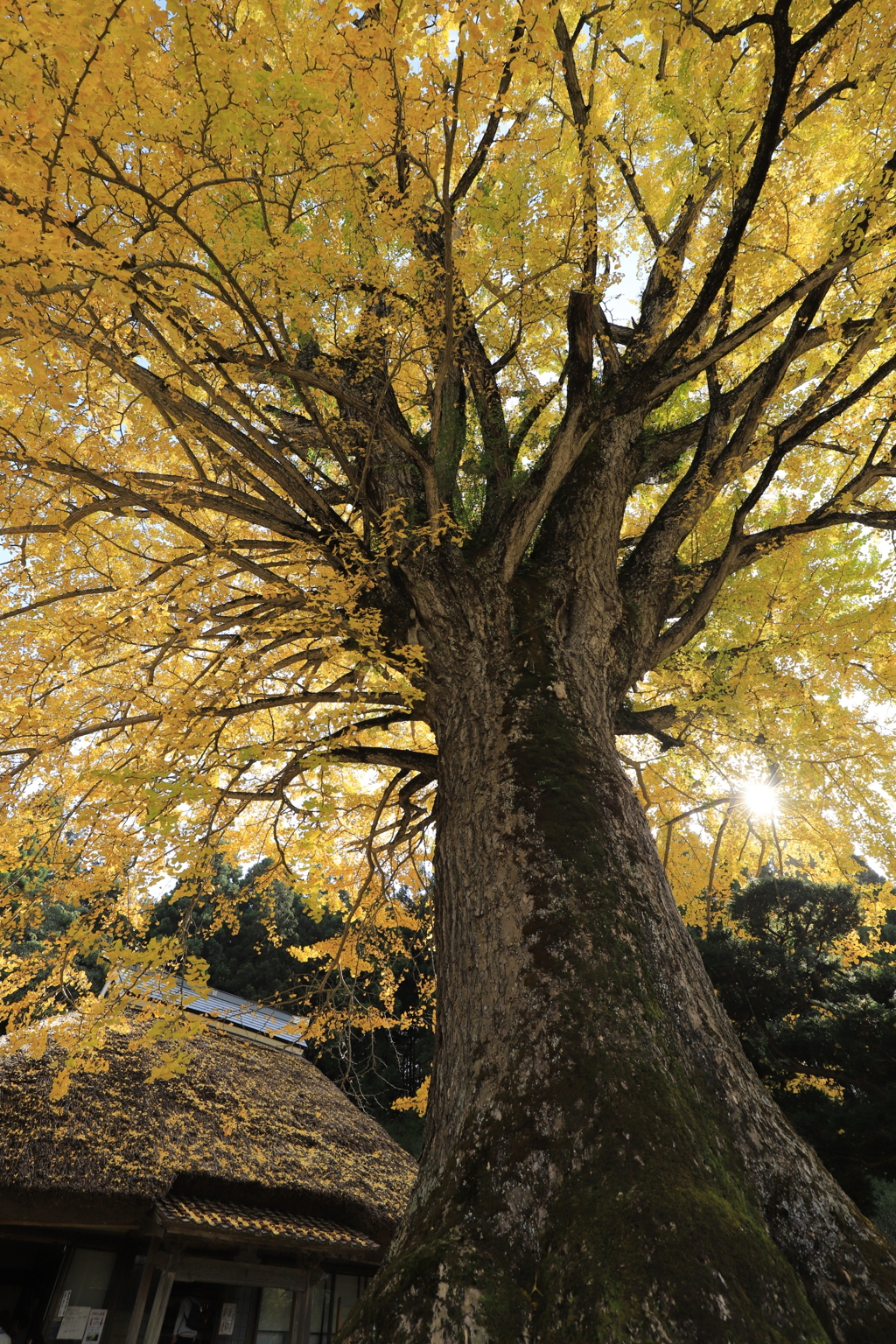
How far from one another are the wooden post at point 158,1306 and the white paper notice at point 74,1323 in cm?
72

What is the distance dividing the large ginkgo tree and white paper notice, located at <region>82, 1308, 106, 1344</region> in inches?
164

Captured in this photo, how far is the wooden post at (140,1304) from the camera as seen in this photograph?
548 centimetres

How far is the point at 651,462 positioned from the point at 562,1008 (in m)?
4.08

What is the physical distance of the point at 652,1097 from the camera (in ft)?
5.91

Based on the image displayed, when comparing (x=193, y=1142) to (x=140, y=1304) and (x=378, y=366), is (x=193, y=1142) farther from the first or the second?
(x=378, y=366)

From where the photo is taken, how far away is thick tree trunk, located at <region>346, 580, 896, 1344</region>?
1424 millimetres

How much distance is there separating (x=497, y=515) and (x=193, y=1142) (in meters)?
Result: 6.32

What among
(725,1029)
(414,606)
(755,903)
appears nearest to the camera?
(725,1029)

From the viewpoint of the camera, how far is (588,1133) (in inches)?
67.6

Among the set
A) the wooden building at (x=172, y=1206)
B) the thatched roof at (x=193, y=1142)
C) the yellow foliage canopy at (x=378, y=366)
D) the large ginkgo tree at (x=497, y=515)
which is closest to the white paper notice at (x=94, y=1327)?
the wooden building at (x=172, y=1206)

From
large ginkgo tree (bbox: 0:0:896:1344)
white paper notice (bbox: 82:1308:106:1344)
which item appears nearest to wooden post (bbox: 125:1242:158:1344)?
white paper notice (bbox: 82:1308:106:1344)

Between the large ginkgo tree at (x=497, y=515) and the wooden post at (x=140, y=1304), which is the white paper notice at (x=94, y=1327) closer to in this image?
the wooden post at (x=140, y=1304)

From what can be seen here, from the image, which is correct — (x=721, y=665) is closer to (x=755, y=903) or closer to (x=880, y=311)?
(x=880, y=311)

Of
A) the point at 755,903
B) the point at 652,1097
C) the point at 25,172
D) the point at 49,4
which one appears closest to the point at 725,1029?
the point at 652,1097
